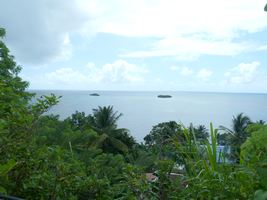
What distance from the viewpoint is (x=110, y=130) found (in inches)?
930

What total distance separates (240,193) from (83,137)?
13565 mm

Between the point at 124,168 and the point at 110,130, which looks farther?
the point at 110,130

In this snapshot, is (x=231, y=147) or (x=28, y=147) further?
(x=231, y=147)

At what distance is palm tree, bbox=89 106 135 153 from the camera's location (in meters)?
23.0

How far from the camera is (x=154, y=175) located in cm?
188

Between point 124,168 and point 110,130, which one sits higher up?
point 124,168

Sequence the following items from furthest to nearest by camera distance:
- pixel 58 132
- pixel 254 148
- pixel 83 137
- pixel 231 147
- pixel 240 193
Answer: pixel 83 137 → pixel 58 132 → pixel 231 147 → pixel 254 148 → pixel 240 193

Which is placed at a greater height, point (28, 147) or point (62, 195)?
point (28, 147)

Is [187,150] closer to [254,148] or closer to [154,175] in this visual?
[154,175]

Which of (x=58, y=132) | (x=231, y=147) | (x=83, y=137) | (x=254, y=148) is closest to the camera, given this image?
(x=254, y=148)

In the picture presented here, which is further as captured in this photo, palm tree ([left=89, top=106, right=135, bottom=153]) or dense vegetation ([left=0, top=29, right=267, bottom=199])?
palm tree ([left=89, top=106, right=135, bottom=153])

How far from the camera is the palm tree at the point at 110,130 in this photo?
23.0m

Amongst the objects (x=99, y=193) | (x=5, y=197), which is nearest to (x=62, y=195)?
(x=99, y=193)

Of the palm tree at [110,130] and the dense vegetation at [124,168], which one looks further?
the palm tree at [110,130]
